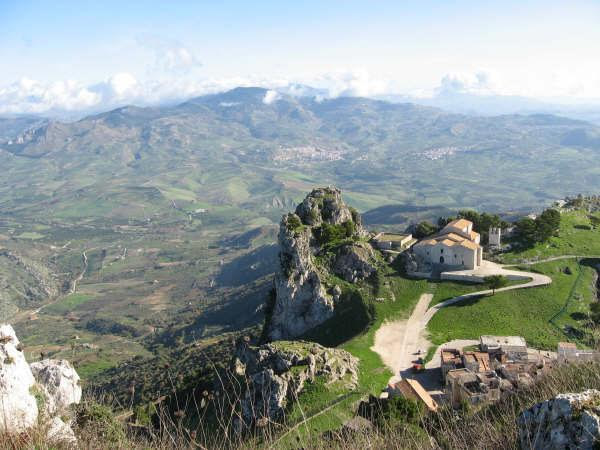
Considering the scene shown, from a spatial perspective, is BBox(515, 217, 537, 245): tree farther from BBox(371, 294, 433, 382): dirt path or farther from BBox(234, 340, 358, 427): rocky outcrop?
BBox(234, 340, 358, 427): rocky outcrop

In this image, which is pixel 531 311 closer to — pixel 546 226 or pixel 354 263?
pixel 354 263

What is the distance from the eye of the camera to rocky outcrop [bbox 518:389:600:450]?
6.98 metres

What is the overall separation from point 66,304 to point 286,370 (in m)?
179

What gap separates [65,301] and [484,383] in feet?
635

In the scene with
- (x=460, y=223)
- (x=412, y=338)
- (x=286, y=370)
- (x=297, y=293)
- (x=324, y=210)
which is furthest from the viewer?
(x=324, y=210)

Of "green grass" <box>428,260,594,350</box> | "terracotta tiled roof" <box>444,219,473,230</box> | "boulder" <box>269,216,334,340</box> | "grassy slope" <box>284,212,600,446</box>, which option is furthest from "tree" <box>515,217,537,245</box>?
"boulder" <box>269,216,334,340</box>

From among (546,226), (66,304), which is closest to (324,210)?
(546,226)

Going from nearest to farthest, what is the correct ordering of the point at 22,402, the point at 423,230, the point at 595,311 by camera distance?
the point at 22,402, the point at 595,311, the point at 423,230

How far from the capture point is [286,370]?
1405 inches

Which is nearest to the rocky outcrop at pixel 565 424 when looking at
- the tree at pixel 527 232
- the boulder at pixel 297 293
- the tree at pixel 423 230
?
the boulder at pixel 297 293

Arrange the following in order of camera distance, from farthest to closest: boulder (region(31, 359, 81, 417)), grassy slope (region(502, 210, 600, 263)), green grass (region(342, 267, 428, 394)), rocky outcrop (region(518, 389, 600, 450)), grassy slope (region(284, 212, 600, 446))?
grassy slope (region(502, 210, 600, 263)) → grassy slope (region(284, 212, 600, 446)) → green grass (region(342, 267, 428, 394)) → boulder (region(31, 359, 81, 417)) → rocky outcrop (region(518, 389, 600, 450))

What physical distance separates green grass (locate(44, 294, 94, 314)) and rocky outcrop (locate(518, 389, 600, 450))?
651 feet

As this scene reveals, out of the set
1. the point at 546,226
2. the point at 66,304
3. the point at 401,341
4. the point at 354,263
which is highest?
the point at 546,226

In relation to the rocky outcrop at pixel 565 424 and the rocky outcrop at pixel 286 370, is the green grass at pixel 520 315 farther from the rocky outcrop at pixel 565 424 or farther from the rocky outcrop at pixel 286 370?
the rocky outcrop at pixel 565 424
